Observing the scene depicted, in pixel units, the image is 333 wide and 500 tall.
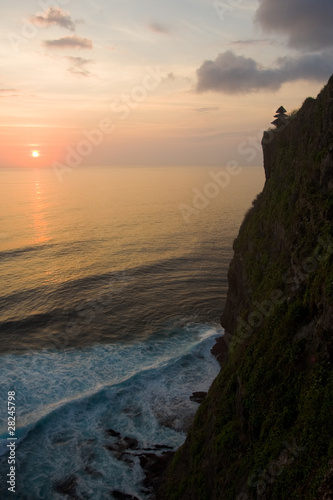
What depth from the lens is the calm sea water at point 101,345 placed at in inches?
957

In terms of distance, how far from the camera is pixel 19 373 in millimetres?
32969

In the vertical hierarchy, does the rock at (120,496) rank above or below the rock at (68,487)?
below

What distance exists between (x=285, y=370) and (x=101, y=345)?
1049 inches

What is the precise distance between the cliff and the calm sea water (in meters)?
6.23

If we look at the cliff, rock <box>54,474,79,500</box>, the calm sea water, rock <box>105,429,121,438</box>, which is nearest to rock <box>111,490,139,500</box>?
the calm sea water

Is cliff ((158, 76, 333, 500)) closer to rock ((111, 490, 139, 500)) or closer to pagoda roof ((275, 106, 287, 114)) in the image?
rock ((111, 490, 139, 500))

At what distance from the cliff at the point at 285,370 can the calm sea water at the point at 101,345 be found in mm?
6231

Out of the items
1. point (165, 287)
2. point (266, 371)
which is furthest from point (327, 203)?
point (165, 287)

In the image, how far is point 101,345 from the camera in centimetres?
3862

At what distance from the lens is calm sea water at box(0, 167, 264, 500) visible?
24297 mm

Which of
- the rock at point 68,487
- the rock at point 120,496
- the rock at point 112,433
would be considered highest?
the rock at point 112,433

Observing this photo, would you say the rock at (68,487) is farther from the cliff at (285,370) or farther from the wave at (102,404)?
the cliff at (285,370)

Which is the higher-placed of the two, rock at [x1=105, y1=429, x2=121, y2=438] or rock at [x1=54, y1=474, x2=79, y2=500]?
rock at [x1=105, y1=429, x2=121, y2=438]

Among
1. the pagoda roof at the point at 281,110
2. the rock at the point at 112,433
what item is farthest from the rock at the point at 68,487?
the pagoda roof at the point at 281,110
